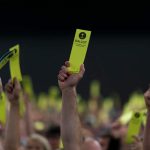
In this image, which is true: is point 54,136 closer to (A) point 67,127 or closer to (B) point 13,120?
(B) point 13,120

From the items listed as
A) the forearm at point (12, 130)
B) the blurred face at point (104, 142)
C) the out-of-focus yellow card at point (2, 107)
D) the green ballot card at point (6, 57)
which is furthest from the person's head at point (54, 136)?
the green ballot card at point (6, 57)

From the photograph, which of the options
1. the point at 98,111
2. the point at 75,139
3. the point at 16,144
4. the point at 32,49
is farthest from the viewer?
the point at 32,49

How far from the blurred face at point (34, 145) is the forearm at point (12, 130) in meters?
1.14

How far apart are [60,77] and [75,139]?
41 cm

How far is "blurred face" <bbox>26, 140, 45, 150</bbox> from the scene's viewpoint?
7605mm

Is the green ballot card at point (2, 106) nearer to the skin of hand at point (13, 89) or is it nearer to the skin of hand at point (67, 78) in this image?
the skin of hand at point (13, 89)

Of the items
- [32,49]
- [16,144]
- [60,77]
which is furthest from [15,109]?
[32,49]

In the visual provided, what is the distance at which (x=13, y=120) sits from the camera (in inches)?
255

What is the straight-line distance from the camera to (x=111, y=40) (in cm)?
1867

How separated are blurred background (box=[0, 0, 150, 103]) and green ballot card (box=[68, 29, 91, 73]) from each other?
11.7 metres

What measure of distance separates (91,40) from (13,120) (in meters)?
12.1

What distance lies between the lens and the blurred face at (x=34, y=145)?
25.0 ft

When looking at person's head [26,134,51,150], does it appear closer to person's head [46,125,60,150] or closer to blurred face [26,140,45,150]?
blurred face [26,140,45,150]

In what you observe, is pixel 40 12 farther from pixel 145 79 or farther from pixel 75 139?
pixel 75 139
